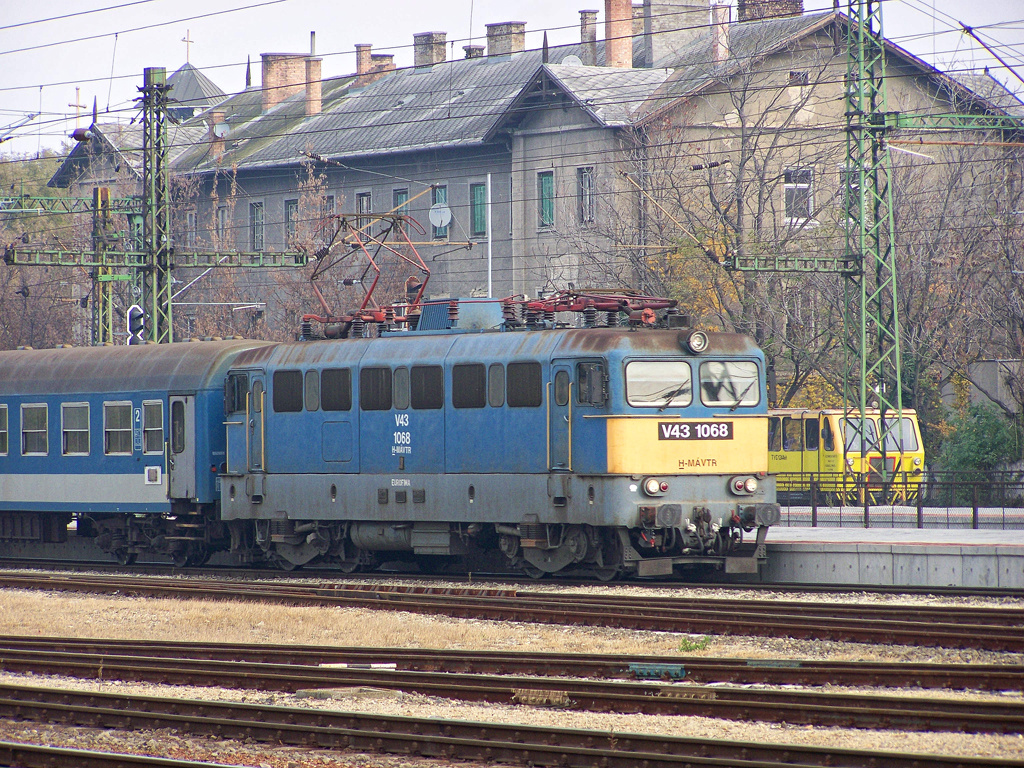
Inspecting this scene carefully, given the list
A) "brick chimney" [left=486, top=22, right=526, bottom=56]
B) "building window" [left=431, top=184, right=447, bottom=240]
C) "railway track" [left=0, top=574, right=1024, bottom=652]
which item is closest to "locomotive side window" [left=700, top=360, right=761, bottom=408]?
"railway track" [left=0, top=574, right=1024, bottom=652]

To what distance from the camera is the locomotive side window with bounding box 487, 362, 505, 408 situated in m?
19.2

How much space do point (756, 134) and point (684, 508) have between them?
982 inches

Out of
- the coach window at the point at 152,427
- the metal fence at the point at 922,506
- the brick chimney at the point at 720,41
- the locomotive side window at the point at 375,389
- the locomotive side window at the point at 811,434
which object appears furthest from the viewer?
the brick chimney at the point at 720,41

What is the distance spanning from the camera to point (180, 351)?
932 inches

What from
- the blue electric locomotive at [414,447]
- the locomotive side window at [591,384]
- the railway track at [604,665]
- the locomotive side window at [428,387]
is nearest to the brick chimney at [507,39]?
the blue electric locomotive at [414,447]

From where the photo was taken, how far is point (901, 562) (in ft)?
62.1

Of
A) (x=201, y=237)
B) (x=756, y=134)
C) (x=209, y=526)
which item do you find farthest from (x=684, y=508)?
(x=201, y=237)

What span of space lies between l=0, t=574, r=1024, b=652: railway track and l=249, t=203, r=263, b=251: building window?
42.8m

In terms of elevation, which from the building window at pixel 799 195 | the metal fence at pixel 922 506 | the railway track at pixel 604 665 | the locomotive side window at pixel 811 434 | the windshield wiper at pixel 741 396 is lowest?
the metal fence at pixel 922 506

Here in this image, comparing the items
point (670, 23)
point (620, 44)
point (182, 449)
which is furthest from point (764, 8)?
point (182, 449)

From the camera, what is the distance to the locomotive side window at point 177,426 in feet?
75.7

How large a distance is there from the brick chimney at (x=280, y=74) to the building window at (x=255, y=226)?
8608mm

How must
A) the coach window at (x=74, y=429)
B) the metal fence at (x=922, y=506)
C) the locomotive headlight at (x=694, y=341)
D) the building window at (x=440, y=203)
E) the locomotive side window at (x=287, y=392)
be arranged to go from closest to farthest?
the locomotive headlight at (x=694, y=341) → the locomotive side window at (x=287, y=392) → the coach window at (x=74, y=429) → the metal fence at (x=922, y=506) → the building window at (x=440, y=203)

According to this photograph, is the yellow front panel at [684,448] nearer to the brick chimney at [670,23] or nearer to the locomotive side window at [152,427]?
the locomotive side window at [152,427]
